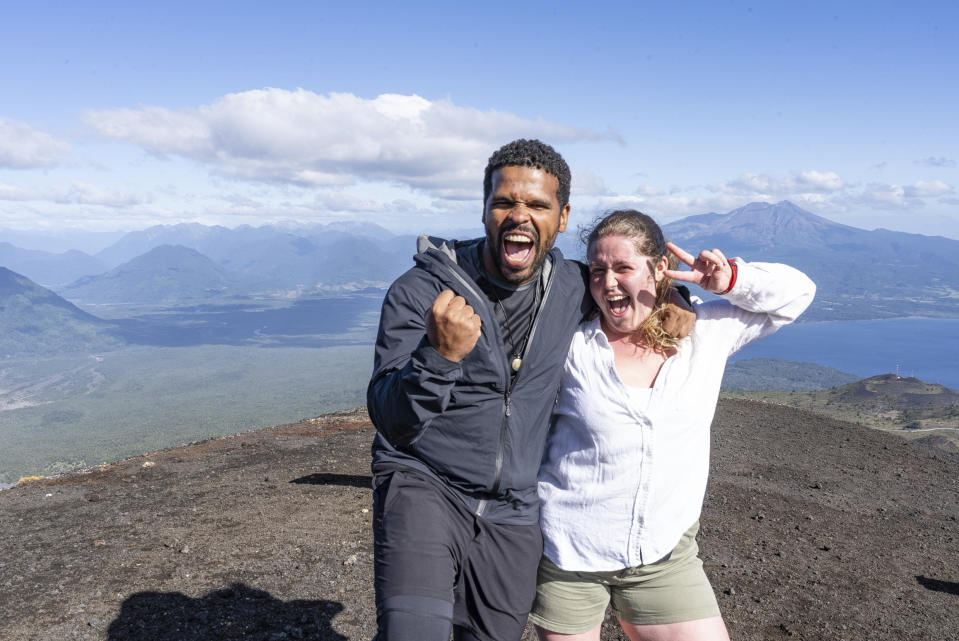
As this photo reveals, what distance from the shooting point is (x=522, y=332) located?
8.80ft

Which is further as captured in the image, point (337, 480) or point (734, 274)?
point (337, 480)

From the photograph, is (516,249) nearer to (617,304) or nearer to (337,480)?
(617,304)

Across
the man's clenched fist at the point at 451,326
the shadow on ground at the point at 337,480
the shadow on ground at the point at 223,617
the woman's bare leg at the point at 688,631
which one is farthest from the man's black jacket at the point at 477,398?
the shadow on ground at the point at 337,480

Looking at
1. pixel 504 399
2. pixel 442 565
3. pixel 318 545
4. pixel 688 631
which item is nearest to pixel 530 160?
pixel 504 399

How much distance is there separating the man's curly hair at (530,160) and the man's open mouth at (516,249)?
32 cm

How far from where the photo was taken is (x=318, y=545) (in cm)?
697

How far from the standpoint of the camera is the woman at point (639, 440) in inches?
102

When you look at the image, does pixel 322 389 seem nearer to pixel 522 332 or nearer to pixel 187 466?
pixel 187 466

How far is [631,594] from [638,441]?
0.66 meters

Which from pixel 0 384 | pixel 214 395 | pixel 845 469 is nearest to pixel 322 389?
pixel 214 395

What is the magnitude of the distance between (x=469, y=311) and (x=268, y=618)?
15.2ft

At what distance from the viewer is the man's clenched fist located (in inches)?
77.2

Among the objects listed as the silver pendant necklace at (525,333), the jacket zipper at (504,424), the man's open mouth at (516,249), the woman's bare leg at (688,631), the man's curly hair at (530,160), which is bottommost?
the woman's bare leg at (688,631)

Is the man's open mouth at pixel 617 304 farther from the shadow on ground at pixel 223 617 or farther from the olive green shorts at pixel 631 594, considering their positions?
the shadow on ground at pixel 223 617
